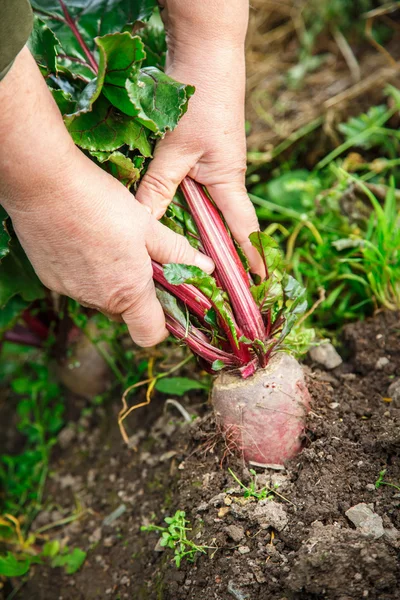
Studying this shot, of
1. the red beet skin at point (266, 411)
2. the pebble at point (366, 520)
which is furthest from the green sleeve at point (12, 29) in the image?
the pebble at point (366, 520)

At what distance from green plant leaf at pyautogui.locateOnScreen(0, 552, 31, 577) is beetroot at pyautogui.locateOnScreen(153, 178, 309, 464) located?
0.94 meters

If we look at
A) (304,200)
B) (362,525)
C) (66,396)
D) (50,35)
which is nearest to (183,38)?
(50,35)

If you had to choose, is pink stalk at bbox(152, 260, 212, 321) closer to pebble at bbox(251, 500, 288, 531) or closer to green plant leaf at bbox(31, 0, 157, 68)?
pebble at bbox(251, 500, 288, 531)

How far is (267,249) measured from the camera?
1.74 metres

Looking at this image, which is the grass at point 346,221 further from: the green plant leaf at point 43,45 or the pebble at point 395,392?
the green plant leaf at point 43,45

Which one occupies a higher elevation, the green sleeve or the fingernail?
the green sleeve

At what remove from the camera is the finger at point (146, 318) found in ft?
5.38

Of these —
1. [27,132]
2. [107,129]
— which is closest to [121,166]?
[107,129]

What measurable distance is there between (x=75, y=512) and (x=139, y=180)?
1389mm

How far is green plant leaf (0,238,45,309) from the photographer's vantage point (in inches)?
77.8

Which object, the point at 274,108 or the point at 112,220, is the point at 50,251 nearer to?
the point at 112,220

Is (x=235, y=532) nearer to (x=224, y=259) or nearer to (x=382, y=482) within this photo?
(x=382, y=482)

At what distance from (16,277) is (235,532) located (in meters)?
1.18

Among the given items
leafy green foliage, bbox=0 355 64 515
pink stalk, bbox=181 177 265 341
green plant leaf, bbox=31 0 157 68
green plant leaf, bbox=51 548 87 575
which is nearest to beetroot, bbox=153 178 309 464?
pink stalk, bbox=181 177 265 341
